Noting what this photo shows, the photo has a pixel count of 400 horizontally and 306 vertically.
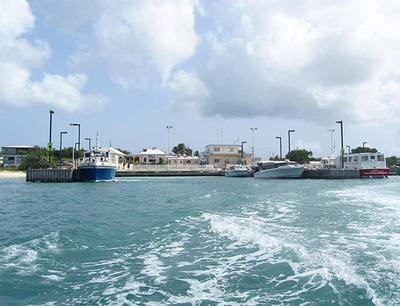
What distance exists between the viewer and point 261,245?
38.7 ft

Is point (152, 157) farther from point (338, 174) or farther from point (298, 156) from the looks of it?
point (338, 174)

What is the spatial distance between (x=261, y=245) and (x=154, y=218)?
7.32 meters

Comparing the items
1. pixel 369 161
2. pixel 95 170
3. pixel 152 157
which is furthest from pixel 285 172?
pixel 152 157

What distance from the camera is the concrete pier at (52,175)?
195ft

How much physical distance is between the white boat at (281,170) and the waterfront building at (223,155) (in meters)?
39.4

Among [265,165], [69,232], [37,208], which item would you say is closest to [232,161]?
[265,165]

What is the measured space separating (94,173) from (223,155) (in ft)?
201

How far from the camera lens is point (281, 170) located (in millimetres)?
68125

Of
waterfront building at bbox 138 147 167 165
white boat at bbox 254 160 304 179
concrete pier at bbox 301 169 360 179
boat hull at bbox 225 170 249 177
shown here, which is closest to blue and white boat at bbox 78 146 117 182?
white boat at bbox 254 160 304 179

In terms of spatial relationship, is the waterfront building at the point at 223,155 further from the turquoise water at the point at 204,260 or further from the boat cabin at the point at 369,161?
the turquoise water at the point at 204,260

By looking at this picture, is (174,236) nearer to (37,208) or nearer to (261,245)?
(261,245)

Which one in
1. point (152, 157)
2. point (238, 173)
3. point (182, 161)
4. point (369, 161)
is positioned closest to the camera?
point (369, 161)

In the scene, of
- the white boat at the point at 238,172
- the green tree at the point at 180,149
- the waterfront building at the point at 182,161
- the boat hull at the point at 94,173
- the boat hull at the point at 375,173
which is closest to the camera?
the boat hull at the point at 94,173

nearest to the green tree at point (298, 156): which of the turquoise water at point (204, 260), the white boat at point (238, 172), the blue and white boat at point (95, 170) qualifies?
the white boat at point (238, 172)
